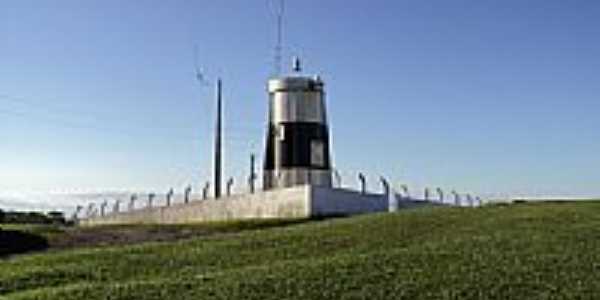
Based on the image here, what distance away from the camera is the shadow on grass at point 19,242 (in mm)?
31375

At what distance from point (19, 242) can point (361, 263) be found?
15.6 metres

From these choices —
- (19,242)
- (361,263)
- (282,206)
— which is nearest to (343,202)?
(282,206)

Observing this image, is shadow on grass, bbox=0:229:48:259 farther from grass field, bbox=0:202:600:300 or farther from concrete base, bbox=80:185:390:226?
concrete base, bbox=80:185:390:226

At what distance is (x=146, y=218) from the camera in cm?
5194

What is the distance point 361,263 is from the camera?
2097 cm

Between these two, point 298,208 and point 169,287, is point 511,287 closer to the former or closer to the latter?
point 169,287

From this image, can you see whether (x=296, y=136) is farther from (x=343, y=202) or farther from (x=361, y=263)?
(x=361, y=263)

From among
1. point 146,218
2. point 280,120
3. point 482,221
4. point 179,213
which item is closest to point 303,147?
point 280,120

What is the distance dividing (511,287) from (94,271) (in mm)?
9159

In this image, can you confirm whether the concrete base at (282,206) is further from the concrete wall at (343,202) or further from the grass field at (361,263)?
the grass field at (361,263)

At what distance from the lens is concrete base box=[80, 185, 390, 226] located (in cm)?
3934

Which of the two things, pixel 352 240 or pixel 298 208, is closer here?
pixel 352 240

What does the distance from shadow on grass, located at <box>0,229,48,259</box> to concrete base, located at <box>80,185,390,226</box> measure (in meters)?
9.61

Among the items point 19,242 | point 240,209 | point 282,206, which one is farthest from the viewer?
point 240,209
